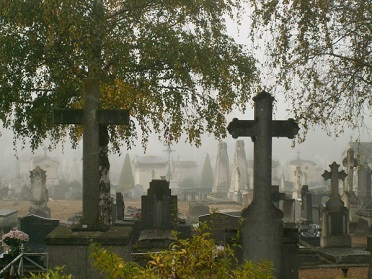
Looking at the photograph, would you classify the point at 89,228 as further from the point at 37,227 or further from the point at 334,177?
the point at 334,177

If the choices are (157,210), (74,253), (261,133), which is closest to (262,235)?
(261,133)

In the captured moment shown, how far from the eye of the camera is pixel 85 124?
20.8 feet

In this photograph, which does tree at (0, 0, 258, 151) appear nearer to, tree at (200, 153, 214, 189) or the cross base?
→ the cross base

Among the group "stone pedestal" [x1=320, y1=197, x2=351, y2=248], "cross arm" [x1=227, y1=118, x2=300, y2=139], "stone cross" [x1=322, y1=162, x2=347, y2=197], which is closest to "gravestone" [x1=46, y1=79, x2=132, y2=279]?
"cross arm" [x1=227, y1=118, x2=300, y2=139]

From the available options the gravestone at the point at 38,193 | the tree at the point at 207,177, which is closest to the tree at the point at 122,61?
the gravestone at the point at 38,193

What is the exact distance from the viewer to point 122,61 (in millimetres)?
11641

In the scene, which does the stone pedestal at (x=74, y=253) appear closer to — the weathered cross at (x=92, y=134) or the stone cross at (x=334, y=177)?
the weathered cross at (x=92, y=134)

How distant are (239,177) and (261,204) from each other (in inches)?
1187

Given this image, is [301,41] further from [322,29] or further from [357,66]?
[357,66]

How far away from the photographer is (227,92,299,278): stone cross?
22.6 ft

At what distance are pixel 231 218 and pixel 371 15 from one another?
7.88 metres

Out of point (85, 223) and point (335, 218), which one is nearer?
point (85, 223)

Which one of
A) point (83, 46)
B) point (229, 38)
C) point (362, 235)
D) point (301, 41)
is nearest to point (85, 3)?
point (83, 46)

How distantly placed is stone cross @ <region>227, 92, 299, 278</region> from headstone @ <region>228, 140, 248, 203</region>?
2844 cm
